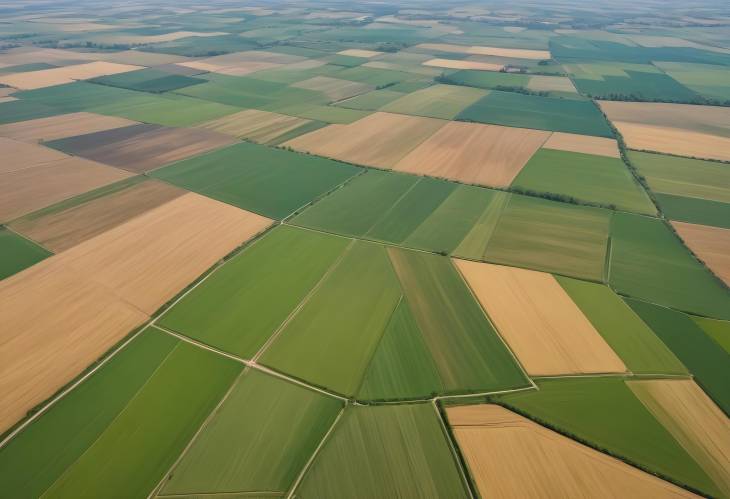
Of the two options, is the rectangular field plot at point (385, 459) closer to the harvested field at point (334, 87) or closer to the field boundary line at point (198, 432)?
the field boundary line at point (198, 432)

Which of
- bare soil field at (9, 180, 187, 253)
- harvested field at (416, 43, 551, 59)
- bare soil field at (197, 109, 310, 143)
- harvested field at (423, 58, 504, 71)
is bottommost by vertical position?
bare soil field at (9, 180, 187, 253)

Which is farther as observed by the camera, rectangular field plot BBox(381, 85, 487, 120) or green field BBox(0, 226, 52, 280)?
rectangular field plot BBox(381, 85, 487, 120)

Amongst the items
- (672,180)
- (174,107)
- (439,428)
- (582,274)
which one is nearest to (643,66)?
(672,180)

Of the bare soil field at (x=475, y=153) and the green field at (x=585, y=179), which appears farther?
the bare soil field at (x=475, y=153)

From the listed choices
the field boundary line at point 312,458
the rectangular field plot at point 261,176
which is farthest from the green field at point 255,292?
the field boundary line at point 312,458

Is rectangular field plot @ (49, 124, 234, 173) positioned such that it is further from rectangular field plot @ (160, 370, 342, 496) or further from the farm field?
rectangular field plot @ (160, 370, 342, 496)

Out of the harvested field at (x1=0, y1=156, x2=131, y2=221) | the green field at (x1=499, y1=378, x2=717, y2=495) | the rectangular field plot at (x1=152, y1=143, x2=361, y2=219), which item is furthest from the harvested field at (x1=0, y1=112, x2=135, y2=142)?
the green field at (x1=499, y1=378, x2=717, y2=495)
